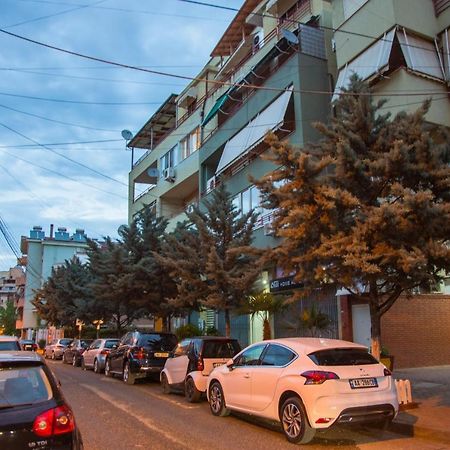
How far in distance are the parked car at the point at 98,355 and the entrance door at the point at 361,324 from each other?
9.75 meters

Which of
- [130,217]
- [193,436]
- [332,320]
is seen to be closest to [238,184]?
[332,320]

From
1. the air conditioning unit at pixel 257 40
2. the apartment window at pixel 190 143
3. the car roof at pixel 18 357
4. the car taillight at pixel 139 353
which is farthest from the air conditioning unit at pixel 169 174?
the car roof at pixel 18 357

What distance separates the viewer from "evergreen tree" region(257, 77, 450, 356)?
9380 mm

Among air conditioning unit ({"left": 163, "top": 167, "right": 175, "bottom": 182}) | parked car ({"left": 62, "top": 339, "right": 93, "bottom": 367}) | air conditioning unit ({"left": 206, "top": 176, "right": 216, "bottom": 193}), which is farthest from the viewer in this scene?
air conditioning unit ({"left": 163, "top": 167, "right": 175, "bottom": 182})

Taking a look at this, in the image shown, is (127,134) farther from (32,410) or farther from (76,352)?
(32,410)

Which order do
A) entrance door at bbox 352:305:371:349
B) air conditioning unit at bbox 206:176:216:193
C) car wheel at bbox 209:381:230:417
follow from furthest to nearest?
1. air conditioning unit at bbox 206:176:216:193
2. entrance door at bbox 352:305:371:349
3. car wheel at bbox 209:381:230:417

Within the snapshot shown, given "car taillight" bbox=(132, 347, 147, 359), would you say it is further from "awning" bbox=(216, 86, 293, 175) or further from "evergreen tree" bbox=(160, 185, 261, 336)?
"awning" bbox=(216, 86, 293, 175)

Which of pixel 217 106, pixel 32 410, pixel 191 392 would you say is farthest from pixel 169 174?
pixel 32 410

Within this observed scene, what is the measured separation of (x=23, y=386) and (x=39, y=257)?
7442 centimetres

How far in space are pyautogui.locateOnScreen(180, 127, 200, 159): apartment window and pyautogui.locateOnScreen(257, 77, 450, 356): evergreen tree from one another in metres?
22.0

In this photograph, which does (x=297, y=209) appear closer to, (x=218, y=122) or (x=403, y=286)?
(x=403, y=286)

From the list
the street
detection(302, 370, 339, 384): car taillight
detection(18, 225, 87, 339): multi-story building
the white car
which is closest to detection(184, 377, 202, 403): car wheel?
the street

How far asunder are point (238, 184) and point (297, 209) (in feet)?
49.7

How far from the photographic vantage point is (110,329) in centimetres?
4181
